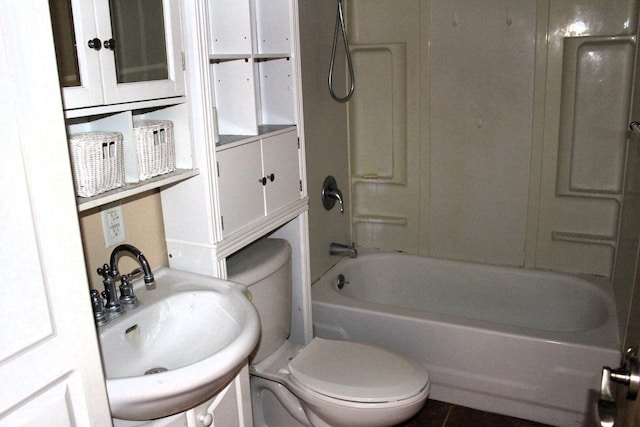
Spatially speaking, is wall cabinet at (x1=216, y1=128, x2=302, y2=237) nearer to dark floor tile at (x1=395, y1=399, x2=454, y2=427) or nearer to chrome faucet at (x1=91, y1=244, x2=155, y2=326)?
chrome faucet at (x1=91, y1=244, x2=155, y2=326)

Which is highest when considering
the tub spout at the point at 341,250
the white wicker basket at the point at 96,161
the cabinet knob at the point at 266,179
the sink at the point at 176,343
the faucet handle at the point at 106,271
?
the white wicker basket at the point at 96,161

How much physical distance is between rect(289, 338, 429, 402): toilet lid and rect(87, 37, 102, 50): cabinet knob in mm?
1231

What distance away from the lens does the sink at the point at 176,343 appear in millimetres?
1258

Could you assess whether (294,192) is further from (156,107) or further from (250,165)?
(156,107)

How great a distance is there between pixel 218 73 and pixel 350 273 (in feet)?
4.75

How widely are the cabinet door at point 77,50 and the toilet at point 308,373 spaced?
76 centimetres

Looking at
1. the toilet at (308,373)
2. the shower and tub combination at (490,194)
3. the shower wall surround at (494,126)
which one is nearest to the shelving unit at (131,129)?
the toilet at (308,373)

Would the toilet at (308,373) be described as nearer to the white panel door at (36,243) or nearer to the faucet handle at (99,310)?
the faucet handle at (99,310)

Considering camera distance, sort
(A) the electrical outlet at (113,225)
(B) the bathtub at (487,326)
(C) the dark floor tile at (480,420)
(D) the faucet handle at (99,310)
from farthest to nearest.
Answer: (C) the dark floor tile at (480,420)
(B) the bathtub at (487,326)
(A) the electrical outlet at (113,225)
(D) the faucet handle at (99,310)

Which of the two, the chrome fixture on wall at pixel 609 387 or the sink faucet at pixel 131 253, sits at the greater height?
the sink faucet at pixel 131 253

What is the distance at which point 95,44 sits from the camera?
129cm

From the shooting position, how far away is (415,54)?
111 inches

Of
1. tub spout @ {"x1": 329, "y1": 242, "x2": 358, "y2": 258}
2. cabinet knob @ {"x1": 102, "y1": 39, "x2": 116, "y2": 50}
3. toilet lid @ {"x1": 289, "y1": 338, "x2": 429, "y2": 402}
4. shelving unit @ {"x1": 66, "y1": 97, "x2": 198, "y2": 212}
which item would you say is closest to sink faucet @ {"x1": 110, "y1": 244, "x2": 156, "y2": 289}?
shelving unit @ {"x1": 66, "y1": 97, "x2": 198, "y2": 212}

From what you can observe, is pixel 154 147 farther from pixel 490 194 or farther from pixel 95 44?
pixel 490 194
